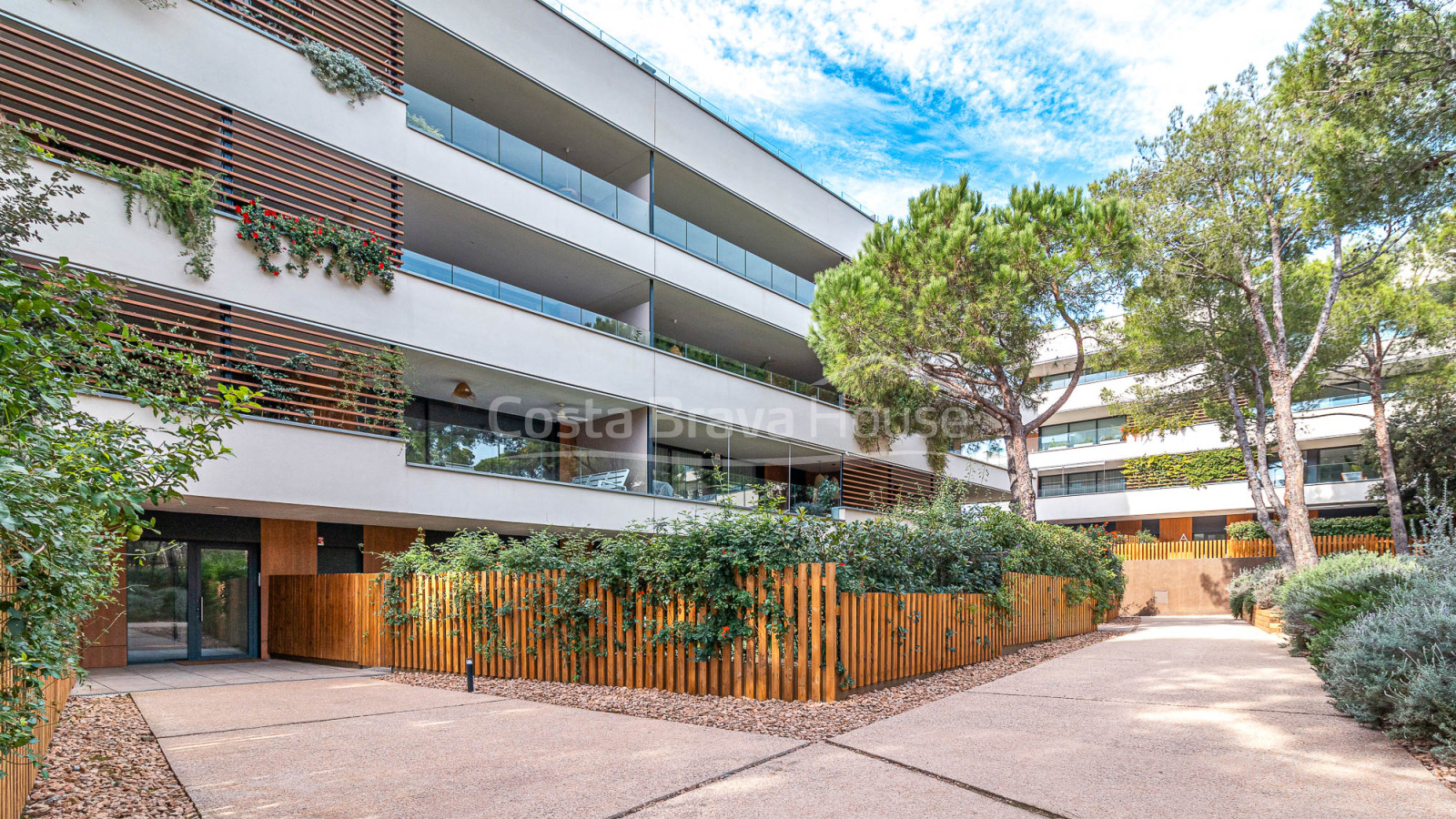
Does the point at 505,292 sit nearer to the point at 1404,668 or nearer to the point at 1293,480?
the point at 1404,668

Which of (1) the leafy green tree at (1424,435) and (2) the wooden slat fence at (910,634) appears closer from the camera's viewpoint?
(2) the wooden slat fence at (910,634)

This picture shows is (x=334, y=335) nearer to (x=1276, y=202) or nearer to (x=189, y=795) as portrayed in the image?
(x=189, y=795)

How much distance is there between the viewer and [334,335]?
1408 cm

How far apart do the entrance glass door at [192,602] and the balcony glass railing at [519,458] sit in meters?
3.92

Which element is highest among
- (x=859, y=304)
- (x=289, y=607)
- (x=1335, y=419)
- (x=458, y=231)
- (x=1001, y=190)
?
(x=1001, y=190)

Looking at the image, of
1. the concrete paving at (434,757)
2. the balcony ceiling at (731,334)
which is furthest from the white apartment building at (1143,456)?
the concrete paving at (434,757)

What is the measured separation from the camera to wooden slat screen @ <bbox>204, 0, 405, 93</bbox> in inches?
539

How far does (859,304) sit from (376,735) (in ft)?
48.7

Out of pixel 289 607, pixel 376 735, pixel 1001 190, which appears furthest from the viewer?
pixel 1001 190

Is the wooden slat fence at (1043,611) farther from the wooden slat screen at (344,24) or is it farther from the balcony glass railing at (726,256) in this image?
the wooden slat screen at (344,24)

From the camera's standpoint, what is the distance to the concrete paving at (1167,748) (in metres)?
4.51

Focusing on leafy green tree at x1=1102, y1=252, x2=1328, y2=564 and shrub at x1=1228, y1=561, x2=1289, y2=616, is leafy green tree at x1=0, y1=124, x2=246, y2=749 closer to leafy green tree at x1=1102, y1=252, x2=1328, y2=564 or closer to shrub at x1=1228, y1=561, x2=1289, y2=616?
shrub at x1=1228, y1=561, x2=1289, y2=616

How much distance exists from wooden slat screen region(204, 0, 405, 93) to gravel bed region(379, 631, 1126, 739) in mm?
11109

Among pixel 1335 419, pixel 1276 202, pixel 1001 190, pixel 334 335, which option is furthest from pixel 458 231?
pixel 1335 419
